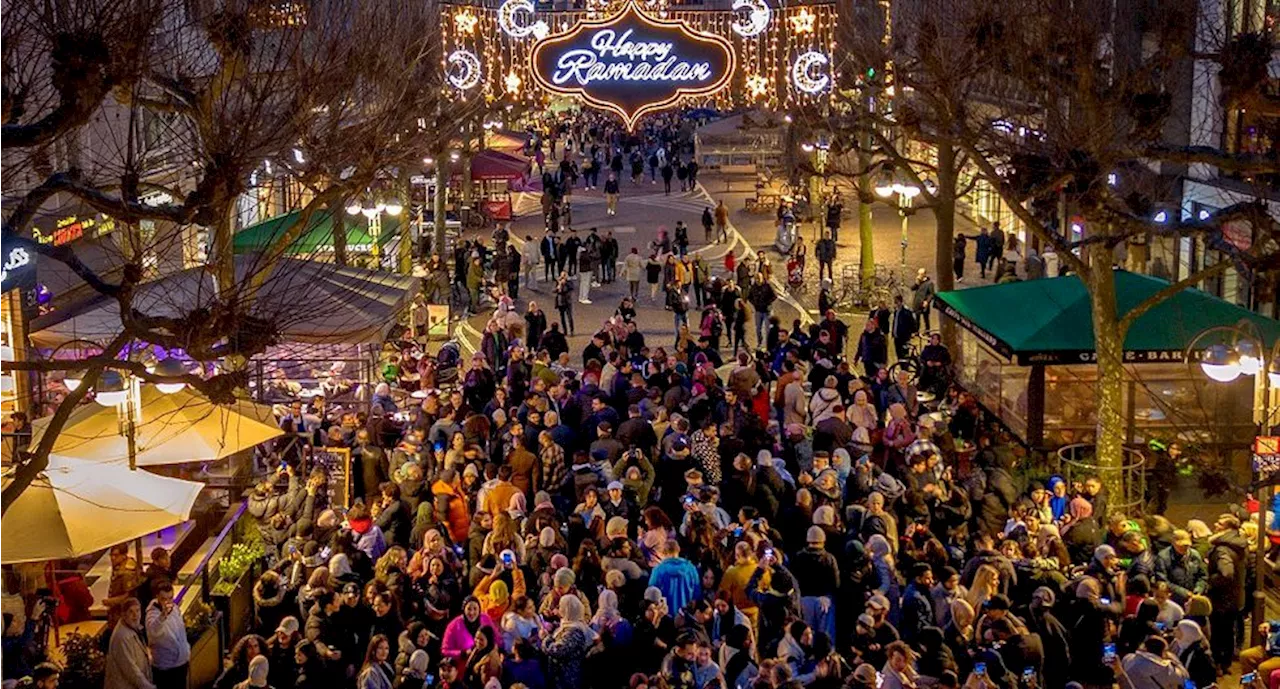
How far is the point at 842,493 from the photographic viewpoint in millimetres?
15281

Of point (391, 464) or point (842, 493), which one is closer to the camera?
point (842, 493)

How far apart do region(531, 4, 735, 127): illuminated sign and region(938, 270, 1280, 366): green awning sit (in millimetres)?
5021

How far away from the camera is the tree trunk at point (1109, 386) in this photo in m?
17.5

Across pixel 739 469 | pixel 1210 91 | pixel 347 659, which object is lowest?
pixel 347 659

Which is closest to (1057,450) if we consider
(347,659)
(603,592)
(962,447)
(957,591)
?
(962,447)

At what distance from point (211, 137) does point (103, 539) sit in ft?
12.9

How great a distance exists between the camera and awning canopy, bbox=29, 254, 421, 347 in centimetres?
1867

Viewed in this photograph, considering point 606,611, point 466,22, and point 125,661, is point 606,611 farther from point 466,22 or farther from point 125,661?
point 466,22

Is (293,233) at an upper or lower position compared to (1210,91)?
lower

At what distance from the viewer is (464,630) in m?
12.4

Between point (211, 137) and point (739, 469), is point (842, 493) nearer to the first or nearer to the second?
point (739, 469)

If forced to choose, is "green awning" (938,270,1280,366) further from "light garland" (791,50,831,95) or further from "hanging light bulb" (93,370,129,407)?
"hanging light bulb" (93,370,129,407)

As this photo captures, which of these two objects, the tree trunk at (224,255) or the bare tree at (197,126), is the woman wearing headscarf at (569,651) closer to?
the bare tree at (197,126)

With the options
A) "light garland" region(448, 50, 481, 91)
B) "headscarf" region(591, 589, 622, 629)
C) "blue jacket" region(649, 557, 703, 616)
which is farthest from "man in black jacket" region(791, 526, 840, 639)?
"light garland" region(448, 50, 481, 91)
